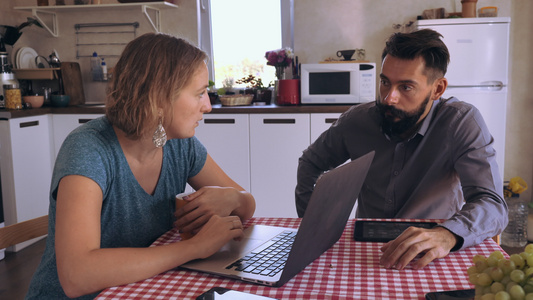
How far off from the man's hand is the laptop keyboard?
0.21m

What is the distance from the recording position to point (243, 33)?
4.18 m

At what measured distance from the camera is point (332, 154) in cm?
184

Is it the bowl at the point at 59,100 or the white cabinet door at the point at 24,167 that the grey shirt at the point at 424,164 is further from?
the bowl at the point at 59,100

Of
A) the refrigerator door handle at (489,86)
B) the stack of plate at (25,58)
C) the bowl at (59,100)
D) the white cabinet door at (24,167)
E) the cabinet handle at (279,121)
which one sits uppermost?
the stack of plate at (25,58)

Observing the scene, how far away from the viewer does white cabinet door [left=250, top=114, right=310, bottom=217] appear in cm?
341

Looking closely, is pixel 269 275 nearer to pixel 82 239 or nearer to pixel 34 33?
pixel 82 239

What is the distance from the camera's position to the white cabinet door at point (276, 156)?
11.2ft

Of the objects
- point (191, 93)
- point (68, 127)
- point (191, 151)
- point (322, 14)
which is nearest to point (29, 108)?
point (68, 127)

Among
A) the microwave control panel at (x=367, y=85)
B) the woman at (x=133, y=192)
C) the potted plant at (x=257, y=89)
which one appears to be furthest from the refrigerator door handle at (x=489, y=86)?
the woman at (x=133, y=192)

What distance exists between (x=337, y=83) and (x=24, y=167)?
7.17 feet

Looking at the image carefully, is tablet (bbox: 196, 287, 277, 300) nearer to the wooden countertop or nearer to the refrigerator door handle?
the wooden countertop

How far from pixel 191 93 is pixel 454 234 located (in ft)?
2.32

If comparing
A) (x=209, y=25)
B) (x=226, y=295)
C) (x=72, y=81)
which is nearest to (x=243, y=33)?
(x=209, y=25)

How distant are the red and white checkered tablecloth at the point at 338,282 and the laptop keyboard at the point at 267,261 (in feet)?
0.14
